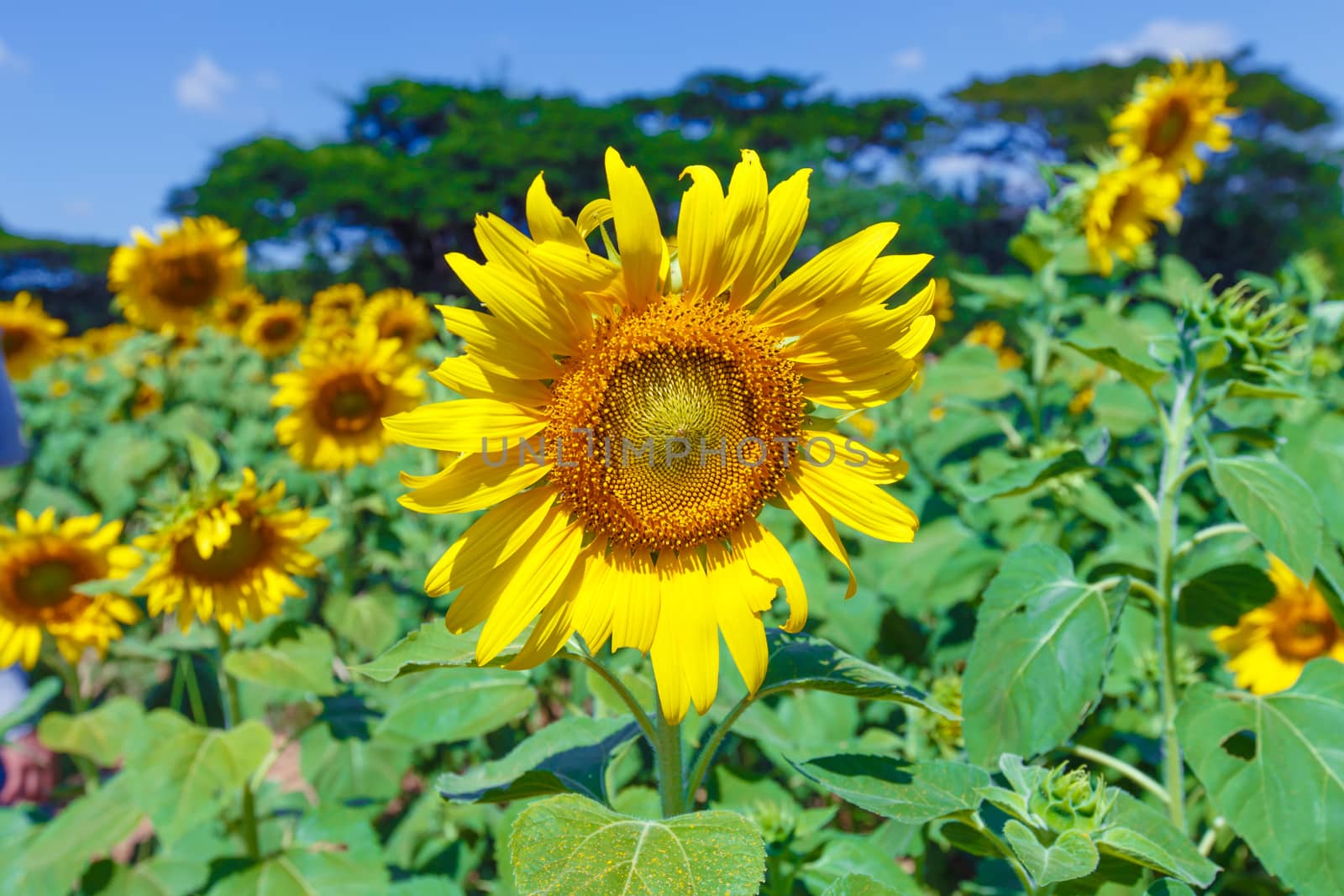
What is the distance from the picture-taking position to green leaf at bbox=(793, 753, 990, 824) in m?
1.17

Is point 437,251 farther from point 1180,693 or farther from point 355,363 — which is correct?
point 1180,693

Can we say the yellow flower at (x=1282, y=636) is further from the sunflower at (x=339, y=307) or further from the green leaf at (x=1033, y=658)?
the sunflower at (x=339, y=307)

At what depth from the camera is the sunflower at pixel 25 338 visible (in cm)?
629

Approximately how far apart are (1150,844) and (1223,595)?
0.81m

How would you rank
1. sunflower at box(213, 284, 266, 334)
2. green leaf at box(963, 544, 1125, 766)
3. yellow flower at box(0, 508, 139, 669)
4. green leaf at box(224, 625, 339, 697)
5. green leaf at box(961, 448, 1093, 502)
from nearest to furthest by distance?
green leaf at box(963, 544, 1125, 766), green leaf at box(961, 448, 1093, 502), green leaf at box(224, 625, 339, 697), yellow flower at box(0, 508, 139, 669), sunflower at box(213, 284, 266, 334)

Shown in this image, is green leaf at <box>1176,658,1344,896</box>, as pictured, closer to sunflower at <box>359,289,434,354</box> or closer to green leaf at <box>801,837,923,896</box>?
green leaf at <box>801,837,923,896</box>

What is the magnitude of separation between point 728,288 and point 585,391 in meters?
0.25

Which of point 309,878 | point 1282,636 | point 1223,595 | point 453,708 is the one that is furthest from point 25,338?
point 1282,636

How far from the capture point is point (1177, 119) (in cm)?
398

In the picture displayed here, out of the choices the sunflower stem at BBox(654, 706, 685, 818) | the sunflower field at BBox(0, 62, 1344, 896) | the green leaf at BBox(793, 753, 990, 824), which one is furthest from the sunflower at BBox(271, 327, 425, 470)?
the green leaf at BBox(793, 753, 990, 824)

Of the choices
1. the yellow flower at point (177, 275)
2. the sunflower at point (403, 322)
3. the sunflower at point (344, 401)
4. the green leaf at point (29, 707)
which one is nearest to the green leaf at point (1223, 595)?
the sunflower at point (344, 401)

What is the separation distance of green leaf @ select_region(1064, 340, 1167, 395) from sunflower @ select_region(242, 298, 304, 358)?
5.41m

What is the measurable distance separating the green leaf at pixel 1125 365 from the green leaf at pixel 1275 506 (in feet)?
0.63

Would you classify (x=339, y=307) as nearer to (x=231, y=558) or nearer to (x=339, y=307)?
(x=339, y=307)
